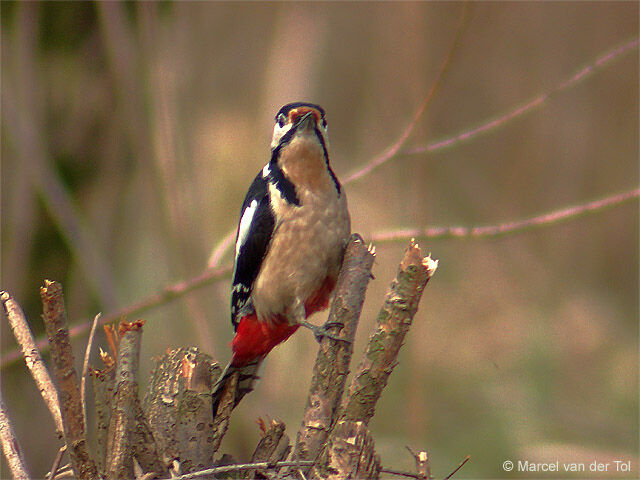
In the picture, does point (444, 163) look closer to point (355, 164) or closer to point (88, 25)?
point (355, 164)

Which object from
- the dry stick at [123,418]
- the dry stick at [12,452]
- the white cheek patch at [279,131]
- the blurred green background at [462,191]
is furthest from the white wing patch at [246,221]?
the blurred green background at [462,191]

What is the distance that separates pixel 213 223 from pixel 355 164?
900 mm

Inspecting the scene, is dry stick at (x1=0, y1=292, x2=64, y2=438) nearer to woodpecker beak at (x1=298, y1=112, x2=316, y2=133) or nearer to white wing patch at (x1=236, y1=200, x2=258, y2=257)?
white wing patch at (x1=236, y1=200, x2=258, y2=257)

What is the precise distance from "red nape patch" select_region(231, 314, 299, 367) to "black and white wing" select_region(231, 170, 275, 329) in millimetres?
43

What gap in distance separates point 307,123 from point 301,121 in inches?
0.6

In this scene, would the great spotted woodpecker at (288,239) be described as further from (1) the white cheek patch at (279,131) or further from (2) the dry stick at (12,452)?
(2) the dry stick at (12,452)

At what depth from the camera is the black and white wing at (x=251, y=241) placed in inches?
68.7

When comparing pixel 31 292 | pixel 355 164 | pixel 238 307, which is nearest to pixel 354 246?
pixel 238 307

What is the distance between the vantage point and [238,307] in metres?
1.86

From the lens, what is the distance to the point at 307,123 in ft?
5.44

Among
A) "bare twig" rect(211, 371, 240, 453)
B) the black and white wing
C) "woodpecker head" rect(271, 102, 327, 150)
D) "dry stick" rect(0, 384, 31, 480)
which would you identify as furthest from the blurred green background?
"dry stick" rect(0, 384, 31, 480)

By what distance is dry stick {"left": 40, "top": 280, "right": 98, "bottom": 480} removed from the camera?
113cm

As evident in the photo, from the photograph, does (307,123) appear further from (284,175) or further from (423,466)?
(423,466)

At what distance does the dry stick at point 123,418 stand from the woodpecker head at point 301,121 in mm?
685
